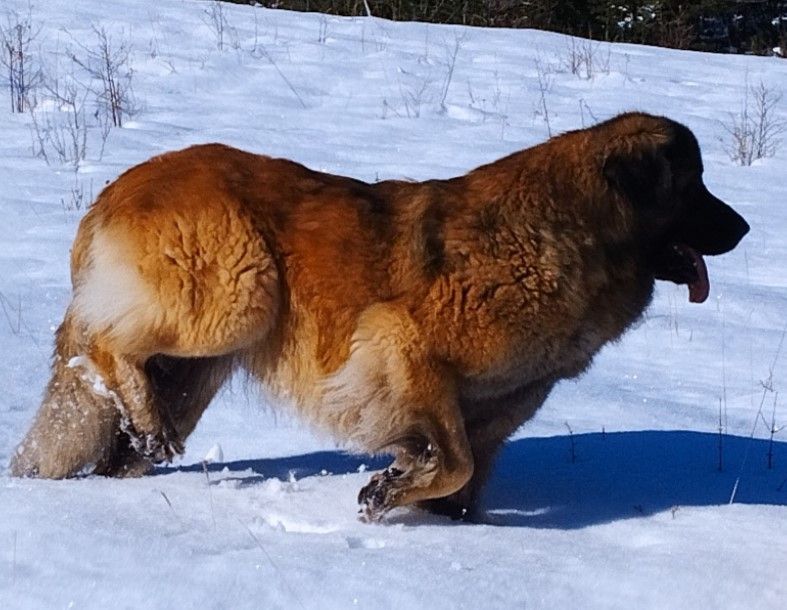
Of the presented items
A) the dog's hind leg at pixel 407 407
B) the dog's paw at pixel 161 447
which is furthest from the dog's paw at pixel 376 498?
the dog's paw at pixel 161 447

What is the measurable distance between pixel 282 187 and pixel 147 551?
159cm

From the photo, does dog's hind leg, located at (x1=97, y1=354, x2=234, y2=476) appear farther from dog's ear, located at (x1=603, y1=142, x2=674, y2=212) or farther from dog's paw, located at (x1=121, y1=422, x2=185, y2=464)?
dog's ear, located at (x1=603, y1=142, x2=674, y2=212)

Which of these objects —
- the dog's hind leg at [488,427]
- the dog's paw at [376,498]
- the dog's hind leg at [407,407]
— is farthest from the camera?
the dog's hind leg at [488,427]

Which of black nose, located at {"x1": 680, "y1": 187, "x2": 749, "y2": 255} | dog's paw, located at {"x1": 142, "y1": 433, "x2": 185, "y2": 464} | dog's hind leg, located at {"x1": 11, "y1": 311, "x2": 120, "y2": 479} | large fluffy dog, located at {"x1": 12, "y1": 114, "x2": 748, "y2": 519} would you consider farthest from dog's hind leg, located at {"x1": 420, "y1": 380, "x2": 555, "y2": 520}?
dog's hind leg, located at {"x1": 11, "y1": 311, "x2": 120, "y2": 479}

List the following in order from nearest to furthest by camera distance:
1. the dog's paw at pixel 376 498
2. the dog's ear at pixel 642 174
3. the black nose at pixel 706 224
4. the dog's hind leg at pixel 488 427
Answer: the dog's paw at pixel 376 498, the dog's hind leg at pixel 488 427, the dog's ear at pixel 642 174, the black nose at pixel 706 224

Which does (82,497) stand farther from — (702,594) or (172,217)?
(702,594)

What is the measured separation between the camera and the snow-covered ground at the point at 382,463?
11.1ft

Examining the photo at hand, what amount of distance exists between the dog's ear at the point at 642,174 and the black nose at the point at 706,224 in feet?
0.47

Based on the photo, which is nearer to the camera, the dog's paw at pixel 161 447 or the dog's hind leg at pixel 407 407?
the dog's hind leg at pixel 407 407

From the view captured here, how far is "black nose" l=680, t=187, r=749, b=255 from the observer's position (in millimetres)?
4851

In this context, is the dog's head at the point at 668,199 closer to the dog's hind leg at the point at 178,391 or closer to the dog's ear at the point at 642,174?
the dog's ear at the point at 642,174

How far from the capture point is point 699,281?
195 inches

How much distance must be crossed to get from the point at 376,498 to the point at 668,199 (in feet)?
5.30

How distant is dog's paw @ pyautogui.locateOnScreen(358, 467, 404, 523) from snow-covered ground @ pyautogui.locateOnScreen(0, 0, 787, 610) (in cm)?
6
